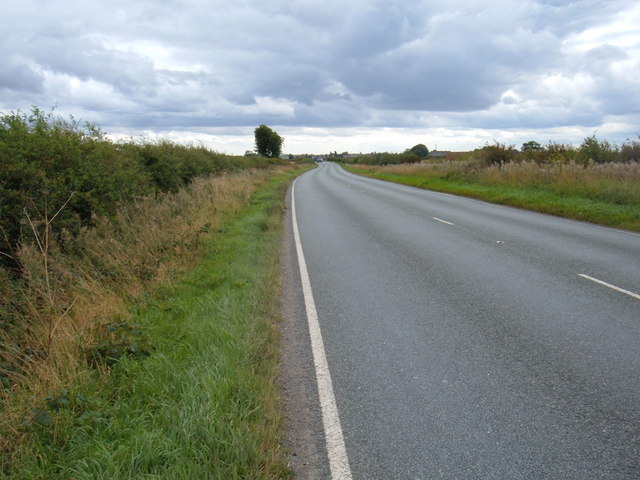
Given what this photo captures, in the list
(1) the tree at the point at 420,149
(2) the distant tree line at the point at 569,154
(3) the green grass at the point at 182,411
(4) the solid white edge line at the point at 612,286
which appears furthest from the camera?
(1) the tree at the point at 420,149

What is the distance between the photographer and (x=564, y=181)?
1922 cm

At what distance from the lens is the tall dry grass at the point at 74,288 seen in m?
4.12

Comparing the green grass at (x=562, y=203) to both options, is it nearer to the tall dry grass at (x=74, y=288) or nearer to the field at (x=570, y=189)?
the field at (x=570, y=189)

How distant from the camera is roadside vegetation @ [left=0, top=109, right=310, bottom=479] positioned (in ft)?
10.3

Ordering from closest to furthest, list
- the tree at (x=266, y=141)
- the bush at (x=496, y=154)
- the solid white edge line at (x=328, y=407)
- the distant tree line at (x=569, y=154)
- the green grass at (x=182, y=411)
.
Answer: the green grass at (x=182, y=411) < the solid white edge line at (x=328, y=407) < the distant tree line at (x=569, y=154) < the bush at (x=496, y=154) < the tree at (x=266, y=141)

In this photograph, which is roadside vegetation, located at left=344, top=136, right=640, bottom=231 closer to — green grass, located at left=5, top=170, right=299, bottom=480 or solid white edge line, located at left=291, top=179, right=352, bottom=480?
solid white edge line, located at left=291, top=179, right=352, bottom=480

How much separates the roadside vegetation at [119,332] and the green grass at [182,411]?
0.01 metres

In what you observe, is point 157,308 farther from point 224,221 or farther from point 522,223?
point 522,223

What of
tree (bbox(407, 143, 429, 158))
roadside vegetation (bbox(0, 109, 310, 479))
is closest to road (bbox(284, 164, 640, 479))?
roadside vegetation (bbox(0, 109, 310, 479))

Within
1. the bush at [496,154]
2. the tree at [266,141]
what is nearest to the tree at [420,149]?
the tree at [266,141]

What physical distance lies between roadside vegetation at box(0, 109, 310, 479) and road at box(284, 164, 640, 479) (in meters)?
0.77

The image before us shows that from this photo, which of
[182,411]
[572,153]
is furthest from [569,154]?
→ [182,411]

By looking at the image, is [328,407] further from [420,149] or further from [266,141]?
[420,149]

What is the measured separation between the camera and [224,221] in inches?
556
